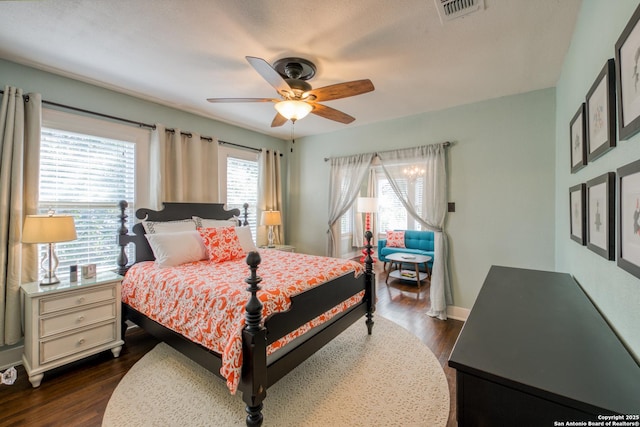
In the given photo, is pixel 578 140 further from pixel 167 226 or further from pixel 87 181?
pixel 87 181

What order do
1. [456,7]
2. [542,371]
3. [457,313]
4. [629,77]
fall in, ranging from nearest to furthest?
[542,371]
[629,77]
[456,7]
[457,313]

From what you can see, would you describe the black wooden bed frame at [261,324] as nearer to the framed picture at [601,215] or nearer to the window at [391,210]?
the framed picture at [601,215]

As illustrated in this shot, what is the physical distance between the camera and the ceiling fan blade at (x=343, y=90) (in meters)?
2.03

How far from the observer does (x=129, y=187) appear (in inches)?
126

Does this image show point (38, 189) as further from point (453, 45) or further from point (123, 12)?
point (453, 45)

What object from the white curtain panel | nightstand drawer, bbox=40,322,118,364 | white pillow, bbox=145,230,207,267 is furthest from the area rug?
the white curtain panel

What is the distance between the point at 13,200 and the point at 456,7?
12.5 feet

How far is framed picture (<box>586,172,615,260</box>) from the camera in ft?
3.93

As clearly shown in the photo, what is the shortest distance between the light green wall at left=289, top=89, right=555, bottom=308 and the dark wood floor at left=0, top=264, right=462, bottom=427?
84 cm

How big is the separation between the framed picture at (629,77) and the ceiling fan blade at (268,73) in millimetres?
1678

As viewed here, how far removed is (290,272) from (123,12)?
90.9 inches

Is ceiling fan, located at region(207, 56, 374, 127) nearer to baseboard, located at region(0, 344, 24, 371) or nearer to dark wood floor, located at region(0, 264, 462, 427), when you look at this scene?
dark wood floor, located at region(0, 264, 462, 427)


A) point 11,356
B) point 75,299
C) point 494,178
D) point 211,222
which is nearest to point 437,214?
point 494,178

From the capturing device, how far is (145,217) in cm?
323
